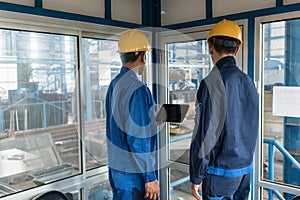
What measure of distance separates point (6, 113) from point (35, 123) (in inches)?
9.6

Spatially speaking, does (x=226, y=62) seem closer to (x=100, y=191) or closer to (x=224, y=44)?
(x=224, y=44)

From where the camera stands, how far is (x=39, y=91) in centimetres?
228

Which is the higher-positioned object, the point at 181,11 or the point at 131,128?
the point at 181,11

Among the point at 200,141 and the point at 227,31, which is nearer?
the point at 200,141

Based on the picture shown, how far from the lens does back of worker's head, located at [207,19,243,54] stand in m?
1.80

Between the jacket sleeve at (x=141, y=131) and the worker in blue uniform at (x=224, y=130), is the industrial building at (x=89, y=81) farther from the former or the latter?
the jacket sleeve at (x=141, y=131)

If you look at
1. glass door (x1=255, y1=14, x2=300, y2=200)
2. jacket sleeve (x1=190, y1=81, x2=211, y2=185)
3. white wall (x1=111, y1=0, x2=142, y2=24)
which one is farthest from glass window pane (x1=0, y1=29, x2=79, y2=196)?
glass door (x1=255, y1=14, x2=300, y2=200)

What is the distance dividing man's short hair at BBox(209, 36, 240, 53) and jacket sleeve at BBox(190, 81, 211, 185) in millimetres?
285

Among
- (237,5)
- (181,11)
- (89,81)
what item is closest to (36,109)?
(89,81)

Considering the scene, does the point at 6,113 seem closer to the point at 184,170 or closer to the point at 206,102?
the point at 206,102

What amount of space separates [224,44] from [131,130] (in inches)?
32.4

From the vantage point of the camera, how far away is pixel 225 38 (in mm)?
1836

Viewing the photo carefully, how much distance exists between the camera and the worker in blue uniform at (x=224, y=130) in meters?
1.65

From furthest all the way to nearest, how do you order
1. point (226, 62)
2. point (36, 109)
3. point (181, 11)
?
point (181, 11)
point (36, 109)
point (226, 62)
